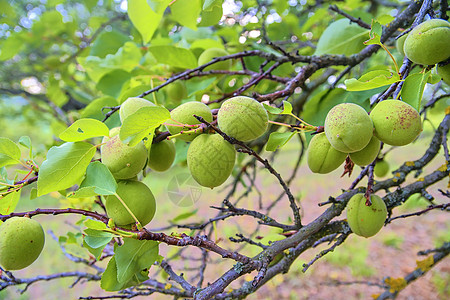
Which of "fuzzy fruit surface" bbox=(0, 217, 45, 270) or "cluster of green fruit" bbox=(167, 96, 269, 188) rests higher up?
"cluster of green fruit" bbox=(167, 96, 269, 188)

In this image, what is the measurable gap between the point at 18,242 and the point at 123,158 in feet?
1.16

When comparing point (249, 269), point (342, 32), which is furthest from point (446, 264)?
point (249, 269)

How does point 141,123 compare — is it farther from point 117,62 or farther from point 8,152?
point 117,62

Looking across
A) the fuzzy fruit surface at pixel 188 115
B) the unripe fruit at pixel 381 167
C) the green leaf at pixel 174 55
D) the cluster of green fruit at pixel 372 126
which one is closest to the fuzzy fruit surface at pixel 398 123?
the cluster of green fruit at pixel 372 126

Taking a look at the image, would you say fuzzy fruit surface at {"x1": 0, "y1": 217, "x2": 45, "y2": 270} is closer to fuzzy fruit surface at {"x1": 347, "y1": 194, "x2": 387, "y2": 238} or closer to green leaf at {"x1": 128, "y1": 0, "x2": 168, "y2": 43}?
green leaf at {"x1": 128, "y1": 0, "x2": 168, "y2": 43}

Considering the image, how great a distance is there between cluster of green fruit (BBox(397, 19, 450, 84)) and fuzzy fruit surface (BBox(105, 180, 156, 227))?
74 centimetres

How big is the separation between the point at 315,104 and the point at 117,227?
2.42ft

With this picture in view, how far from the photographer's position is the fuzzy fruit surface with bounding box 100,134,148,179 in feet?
2.43

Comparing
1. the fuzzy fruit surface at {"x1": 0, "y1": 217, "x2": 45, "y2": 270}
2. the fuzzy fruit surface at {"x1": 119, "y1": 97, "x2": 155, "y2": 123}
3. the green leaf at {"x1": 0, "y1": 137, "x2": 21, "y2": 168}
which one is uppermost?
the fuzzy fruit surface at {"x1": 119, "y1": 97, "x2": 155, "y2": 123}

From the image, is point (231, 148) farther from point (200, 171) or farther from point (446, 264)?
point (446, 264)

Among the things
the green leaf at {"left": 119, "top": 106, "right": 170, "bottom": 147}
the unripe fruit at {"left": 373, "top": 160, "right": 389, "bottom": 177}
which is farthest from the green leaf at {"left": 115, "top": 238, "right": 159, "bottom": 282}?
the unripe fruit at {"left": 373, "top": 160, "right": 389, "bottom": 177}

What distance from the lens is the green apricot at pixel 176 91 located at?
1242 mm

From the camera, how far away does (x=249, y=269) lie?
81 cm

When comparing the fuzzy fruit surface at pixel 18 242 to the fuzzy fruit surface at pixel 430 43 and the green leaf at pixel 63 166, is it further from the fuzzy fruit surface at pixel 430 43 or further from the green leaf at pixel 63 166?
the fuzzy fruit surface at pixel 430 43
